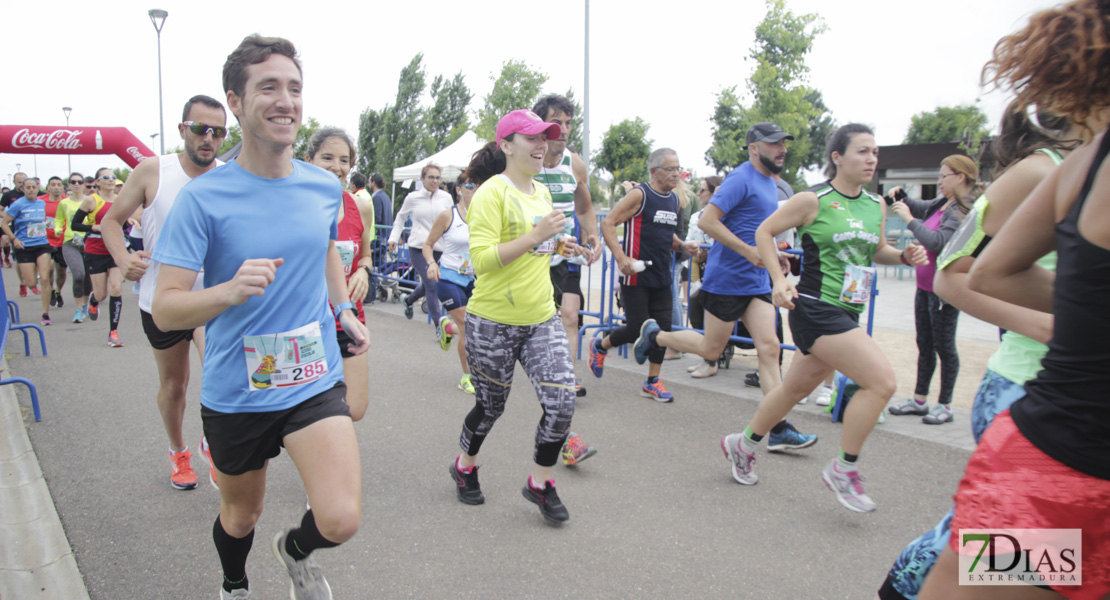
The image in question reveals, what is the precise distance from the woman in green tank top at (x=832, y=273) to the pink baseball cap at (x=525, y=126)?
1.36 meters

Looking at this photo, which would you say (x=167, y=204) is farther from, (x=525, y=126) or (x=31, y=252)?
(x=31, y=252)

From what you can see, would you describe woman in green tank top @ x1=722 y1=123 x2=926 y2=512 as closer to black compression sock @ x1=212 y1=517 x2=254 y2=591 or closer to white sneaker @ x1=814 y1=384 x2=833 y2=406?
white sneaker @ x1=814 y1=384 x2=833 y2=406

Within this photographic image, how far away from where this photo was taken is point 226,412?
2.28m

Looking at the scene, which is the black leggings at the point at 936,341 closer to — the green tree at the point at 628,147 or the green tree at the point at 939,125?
the green tree at the point at 628,147

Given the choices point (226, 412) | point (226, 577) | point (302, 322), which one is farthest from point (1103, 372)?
point (226, 577)

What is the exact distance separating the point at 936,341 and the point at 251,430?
500 centimetres

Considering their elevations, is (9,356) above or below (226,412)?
below

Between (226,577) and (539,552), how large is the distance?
134 cm

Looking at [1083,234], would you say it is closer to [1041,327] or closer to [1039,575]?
[1041,327]

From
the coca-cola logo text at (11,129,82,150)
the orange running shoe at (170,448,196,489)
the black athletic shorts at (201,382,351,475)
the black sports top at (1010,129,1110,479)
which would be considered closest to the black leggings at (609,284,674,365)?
the orange running shoe at (170,448,196,489)

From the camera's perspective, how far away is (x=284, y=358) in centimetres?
229

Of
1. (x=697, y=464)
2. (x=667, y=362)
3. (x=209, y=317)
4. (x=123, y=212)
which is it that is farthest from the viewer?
(x=667, y=362)

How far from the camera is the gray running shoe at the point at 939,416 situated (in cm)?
533

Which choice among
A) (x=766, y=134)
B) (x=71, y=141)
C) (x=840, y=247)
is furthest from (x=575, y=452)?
(x=71, y=141)
